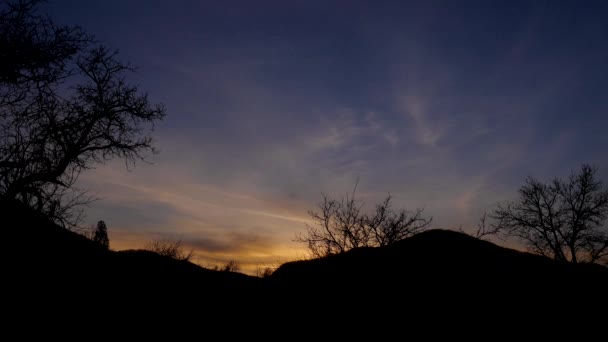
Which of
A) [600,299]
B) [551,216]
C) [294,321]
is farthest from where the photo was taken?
[551,216]

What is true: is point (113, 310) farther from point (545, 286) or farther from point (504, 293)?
point (545, 286)

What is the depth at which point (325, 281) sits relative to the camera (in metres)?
7.25

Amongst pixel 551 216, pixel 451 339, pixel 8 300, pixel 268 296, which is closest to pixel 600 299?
pixel 451 339

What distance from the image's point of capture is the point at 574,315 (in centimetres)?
513

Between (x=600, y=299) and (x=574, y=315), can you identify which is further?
(x=600, y=299)

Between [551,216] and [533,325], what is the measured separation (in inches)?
1050

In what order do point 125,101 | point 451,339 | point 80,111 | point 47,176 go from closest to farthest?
1. point 451,339
2. point 47,176
3. point 80,111
4. point 125,101

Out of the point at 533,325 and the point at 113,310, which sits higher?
the point at 533,325

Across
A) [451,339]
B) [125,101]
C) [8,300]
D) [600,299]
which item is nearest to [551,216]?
[600,299]

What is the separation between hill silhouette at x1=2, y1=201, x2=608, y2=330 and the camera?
18.1ft

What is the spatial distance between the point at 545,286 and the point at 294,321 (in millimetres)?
4460

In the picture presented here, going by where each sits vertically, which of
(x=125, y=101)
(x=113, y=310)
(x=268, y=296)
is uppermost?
(x=125, y=101)

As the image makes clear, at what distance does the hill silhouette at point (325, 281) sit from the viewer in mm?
5523

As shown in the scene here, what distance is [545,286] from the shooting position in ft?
19.1
